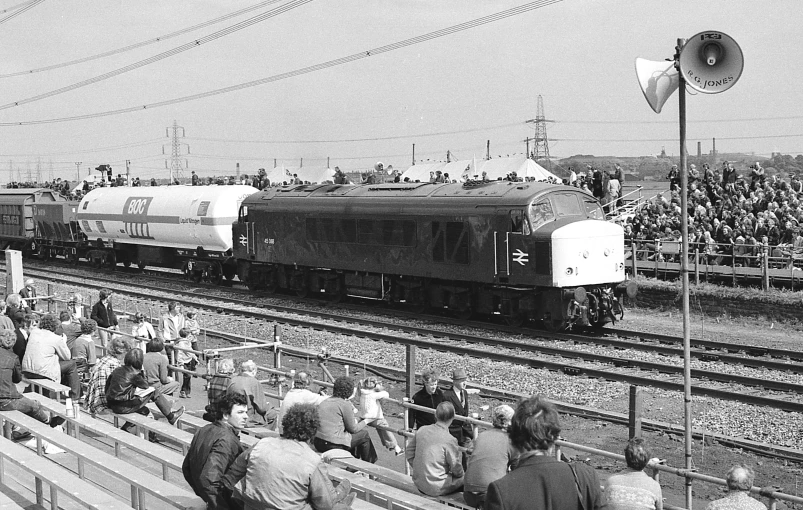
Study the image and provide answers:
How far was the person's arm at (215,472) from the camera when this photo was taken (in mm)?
6996

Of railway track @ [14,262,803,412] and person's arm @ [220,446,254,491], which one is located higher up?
person's arm @ [220,446,254,491]

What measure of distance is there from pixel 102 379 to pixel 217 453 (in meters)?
4.20

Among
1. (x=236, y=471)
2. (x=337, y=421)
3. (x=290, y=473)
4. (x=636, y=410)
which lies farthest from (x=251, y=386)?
(x=636, y=410)

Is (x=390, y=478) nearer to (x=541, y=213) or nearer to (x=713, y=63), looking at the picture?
(x=713, y=63)

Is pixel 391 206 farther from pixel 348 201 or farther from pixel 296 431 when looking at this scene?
pixel 296 431

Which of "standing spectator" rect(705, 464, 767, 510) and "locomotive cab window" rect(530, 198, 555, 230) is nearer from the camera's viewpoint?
"standing spectator" rect(705, 464, 767, 510)

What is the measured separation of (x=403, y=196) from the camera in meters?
24.7

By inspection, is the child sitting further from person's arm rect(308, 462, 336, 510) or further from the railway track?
the railway track

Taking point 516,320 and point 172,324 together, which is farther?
point 516,320

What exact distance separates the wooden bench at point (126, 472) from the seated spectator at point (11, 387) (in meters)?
0.69

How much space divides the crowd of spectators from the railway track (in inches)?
253

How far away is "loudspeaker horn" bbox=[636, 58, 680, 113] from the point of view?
25.7ft

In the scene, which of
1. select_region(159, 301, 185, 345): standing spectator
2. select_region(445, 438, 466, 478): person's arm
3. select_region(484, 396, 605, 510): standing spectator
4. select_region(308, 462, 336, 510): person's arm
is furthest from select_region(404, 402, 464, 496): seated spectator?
select_region(159, 301, 185, 345): standing spectator

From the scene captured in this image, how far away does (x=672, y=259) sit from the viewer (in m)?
27.2
